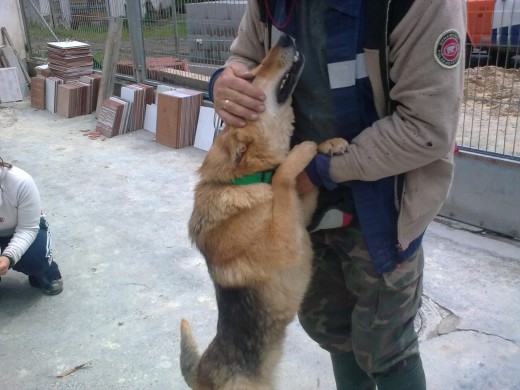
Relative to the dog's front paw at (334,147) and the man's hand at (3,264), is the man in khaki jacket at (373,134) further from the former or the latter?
the man's hand at (3,264)

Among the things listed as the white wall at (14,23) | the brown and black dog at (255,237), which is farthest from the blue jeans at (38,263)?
the white wall at (14,23)

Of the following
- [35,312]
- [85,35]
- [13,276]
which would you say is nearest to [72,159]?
[13,276]

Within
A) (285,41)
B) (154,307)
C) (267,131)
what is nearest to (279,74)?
(285,41)

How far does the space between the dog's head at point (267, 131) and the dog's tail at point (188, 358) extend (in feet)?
2.27

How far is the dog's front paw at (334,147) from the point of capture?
4.95ft

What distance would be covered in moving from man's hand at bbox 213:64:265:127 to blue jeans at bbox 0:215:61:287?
6.75 ft

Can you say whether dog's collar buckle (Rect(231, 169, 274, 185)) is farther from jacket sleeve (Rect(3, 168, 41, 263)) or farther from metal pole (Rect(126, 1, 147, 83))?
metal pole (Rect(126, 1, 147, 83))

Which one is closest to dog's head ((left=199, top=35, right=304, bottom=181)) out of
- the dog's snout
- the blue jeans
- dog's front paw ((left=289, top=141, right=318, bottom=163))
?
the dog's snout

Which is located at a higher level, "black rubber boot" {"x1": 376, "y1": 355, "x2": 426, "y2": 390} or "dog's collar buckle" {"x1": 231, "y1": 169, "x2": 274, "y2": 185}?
"dog's collar buckle" {"x1": 231, "y1": 169, "x2": 274, "y2": 185}

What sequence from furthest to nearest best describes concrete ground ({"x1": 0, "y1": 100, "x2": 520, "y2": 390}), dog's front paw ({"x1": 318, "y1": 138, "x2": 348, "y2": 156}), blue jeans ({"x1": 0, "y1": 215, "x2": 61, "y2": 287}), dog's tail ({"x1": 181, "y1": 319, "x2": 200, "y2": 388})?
blue jeans ({"x1": 0, "y1": 215, "x2": 61, "y2": 287}), concrete ground ({"x1": 0, "y1": 100, "x2": 520, "y2": 390}), dog's tail ({"x1": 181, "y1": 319, "x2": 200, "y2": 388}), dog's front paw ({"x1": 318, "y1": 138, "x2": 348, "y2": 156})

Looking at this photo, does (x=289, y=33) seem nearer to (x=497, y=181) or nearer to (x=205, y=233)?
(x=205, y=233)

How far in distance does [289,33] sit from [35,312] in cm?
250

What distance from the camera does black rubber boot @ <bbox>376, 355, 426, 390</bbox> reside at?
5.36 ft

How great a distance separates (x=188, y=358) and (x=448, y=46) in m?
1.55
